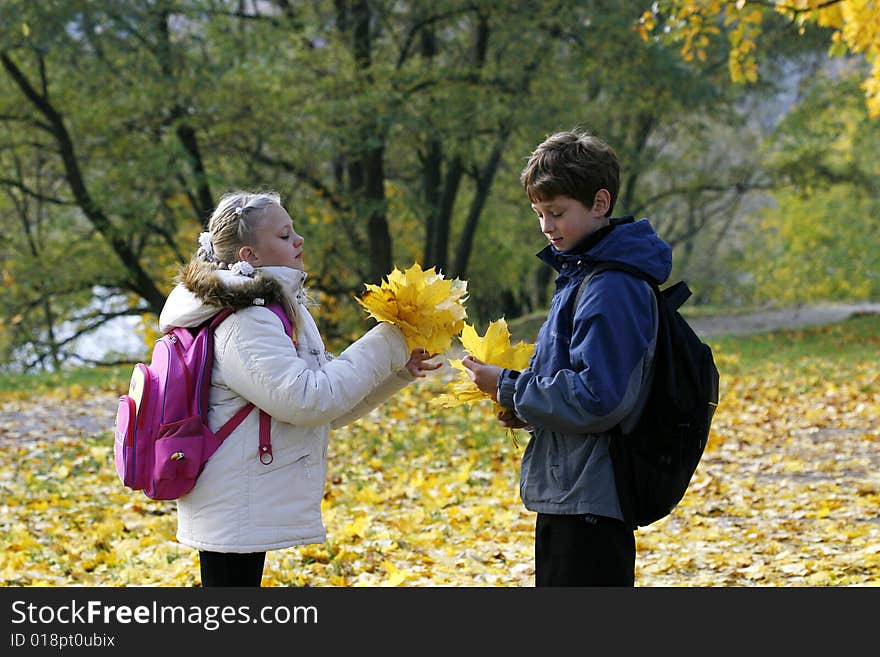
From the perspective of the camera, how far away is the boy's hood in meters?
2.65

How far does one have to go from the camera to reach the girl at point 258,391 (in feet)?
9.44

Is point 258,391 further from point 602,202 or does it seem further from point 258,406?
point 602,202

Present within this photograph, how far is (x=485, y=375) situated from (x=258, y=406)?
24.9 inches

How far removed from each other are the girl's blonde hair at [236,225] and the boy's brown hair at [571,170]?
0.82m

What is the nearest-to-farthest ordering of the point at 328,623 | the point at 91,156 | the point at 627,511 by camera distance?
the point at 627,511 → the point at 328,623 → the point at 91,156

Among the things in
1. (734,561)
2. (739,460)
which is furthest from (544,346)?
(739,460)

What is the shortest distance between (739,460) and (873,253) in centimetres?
2518

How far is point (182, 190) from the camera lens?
17.2m

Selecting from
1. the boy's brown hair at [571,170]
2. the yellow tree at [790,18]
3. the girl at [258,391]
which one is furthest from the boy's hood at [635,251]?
the yellow tree at [790,18]

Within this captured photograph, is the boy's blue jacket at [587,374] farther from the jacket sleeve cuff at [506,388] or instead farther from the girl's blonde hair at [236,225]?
the girl's blonde hair at [236,225]

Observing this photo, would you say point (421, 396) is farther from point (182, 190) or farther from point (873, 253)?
point (873, 253)

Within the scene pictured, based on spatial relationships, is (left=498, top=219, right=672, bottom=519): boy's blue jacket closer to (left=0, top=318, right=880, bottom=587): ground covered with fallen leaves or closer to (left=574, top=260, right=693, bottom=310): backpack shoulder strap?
(left=574, top=260, right=693, bottom=310): backpack shoulder strap

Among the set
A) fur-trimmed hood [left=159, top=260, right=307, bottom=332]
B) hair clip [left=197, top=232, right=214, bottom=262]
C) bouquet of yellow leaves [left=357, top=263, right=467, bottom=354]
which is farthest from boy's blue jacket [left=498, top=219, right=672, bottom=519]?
hair clip [left=197, top=232, right=214, bottom=262]

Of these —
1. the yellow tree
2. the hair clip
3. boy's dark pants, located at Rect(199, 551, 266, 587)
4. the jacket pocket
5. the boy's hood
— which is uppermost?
Answer: the yellow tree
